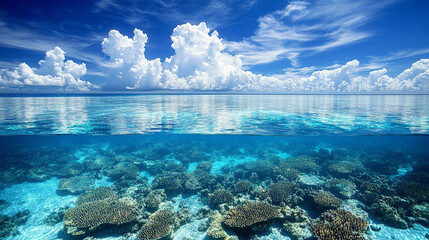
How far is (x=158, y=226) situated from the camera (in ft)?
27.1

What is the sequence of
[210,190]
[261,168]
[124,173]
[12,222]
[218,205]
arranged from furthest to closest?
[261,168]
[124,173]
[210,190]
[218,205]
[12,222]

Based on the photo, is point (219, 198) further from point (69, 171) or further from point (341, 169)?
point (69, 171)

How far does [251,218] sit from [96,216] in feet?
25.7

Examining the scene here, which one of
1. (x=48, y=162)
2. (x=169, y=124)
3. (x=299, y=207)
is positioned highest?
(x=169, y=124)

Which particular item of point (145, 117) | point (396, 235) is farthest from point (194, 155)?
point (396, 235)

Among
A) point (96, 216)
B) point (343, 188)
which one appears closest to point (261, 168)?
point (343, 188)

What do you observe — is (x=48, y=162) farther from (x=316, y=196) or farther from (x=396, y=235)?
(x=396, y=235)

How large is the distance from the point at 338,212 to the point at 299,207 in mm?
2104

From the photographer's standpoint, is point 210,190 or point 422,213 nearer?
point 422,213

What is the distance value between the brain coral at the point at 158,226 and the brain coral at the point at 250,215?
109 inches

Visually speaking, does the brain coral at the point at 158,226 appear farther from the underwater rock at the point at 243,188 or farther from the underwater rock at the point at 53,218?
the underwater rock at the point at 53,218

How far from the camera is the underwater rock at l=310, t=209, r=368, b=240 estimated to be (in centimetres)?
688

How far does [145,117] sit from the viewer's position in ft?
73.4

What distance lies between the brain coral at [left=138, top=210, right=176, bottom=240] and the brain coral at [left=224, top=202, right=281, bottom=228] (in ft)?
9.10
